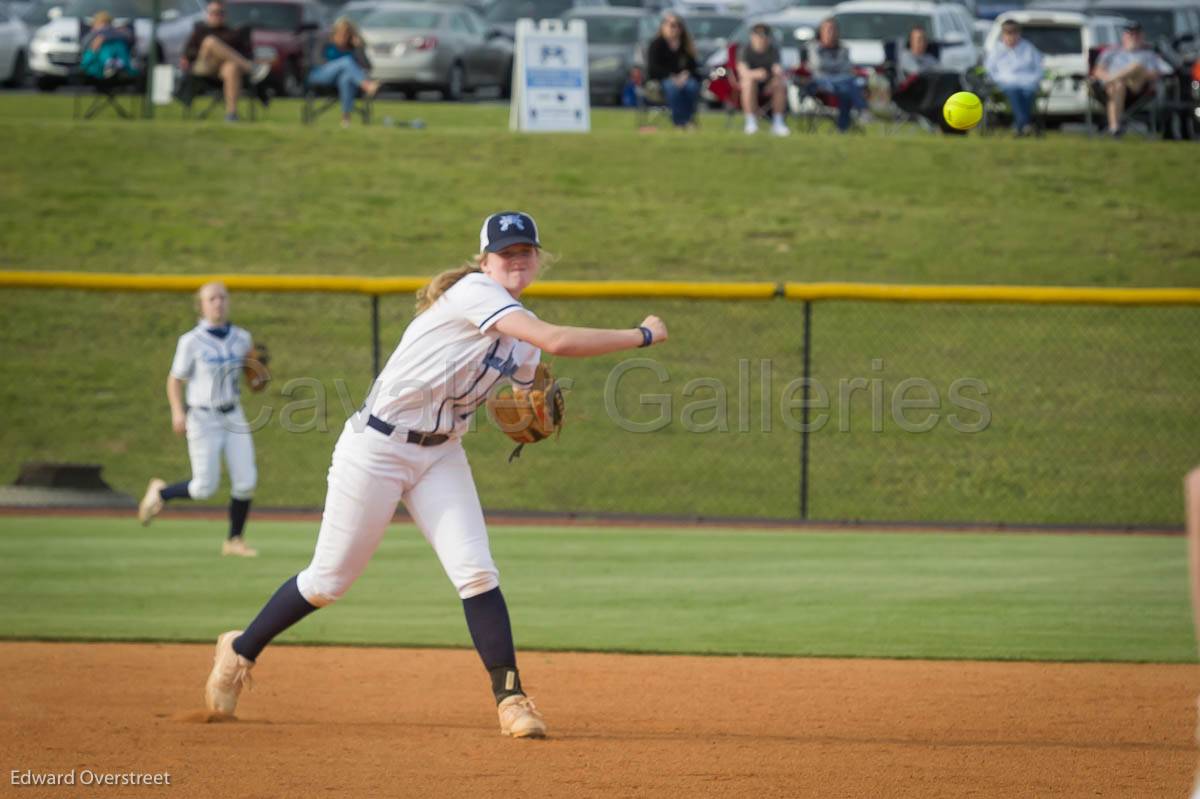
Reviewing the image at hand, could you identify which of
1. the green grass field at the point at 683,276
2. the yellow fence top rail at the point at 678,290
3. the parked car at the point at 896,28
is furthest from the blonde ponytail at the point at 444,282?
the parked car at the point at 896,28

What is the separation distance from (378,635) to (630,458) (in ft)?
21.6

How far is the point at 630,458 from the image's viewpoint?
14859mm

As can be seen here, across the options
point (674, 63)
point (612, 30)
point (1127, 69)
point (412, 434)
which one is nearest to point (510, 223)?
point (412, 434)

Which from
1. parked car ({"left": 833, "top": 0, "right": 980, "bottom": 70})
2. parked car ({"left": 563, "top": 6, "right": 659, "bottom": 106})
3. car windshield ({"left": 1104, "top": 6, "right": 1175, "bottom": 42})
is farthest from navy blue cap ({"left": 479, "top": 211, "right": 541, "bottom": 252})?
car windshield ({"left": 1104, "top": 6, "right": 1175, "bottom": 42})

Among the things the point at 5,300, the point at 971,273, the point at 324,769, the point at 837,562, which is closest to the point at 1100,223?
the point at 971,273

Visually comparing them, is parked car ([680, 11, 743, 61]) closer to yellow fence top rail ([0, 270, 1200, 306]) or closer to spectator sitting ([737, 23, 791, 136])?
spectator sitting ([737, 23, 791, 136])

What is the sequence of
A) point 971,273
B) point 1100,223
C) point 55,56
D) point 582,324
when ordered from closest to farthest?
point 582,324
point 971,273
point 1100,223
point 55,56

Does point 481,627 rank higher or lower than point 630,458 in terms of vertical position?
higher

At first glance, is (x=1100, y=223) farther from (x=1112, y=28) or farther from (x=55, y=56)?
(x=55, y=56)

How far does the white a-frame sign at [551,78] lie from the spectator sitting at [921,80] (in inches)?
168

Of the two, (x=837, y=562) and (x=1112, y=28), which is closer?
(x=837, y=562)

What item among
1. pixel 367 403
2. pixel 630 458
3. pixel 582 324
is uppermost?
pixel 367 403

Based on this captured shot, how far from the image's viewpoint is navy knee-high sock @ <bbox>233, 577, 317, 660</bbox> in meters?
6.01

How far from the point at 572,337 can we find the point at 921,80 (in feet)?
54.8
